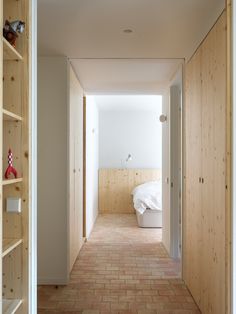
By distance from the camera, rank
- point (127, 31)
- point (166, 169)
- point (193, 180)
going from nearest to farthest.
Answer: point (127, 31), point (193, 180), point (166, 169)

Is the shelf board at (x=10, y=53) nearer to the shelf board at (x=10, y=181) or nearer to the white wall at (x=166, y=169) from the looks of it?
the shelf board at (x=10, y=181)

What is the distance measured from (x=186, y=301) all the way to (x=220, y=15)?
245 centimetres

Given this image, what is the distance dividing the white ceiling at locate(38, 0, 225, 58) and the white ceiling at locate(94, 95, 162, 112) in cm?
302

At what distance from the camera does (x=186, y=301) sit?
2.92 metres

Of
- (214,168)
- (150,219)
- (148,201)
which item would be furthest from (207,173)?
(150,219)

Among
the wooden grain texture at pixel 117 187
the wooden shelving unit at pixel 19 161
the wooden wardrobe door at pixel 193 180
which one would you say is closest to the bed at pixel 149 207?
the wooden grain texture at pixel 117 187

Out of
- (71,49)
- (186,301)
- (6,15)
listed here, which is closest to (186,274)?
(186,301)

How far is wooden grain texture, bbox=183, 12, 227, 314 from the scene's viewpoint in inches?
84.3

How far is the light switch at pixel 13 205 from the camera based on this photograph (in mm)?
1724

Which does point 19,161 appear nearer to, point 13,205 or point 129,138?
point 13,205

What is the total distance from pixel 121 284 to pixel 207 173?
1.61 meters

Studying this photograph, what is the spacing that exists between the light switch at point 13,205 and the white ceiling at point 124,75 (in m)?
2.06

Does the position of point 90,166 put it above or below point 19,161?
below

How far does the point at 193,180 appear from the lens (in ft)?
9.68
